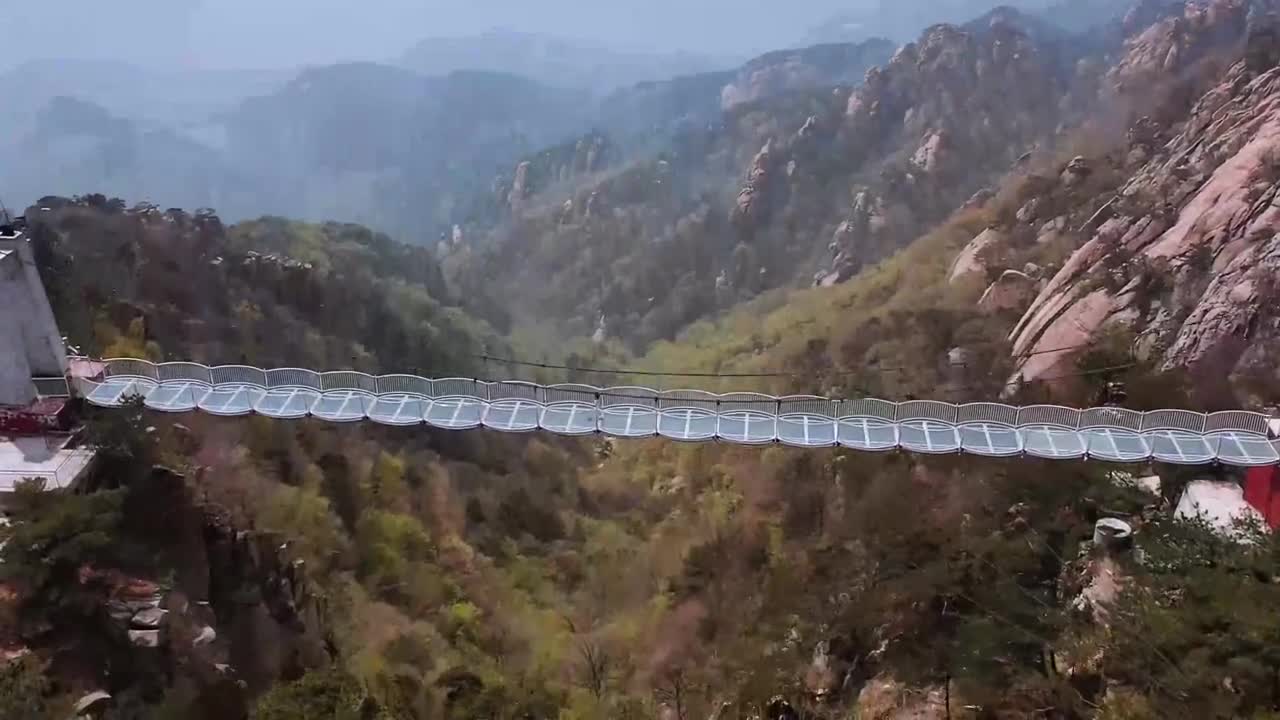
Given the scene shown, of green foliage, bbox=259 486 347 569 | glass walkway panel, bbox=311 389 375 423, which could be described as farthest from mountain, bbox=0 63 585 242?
glass walkway panel, bbox=311 389 375 423

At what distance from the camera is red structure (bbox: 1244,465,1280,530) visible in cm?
1055

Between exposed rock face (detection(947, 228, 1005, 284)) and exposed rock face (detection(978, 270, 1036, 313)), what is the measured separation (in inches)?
115

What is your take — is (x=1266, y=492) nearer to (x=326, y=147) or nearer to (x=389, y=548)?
(x=389, y=548)

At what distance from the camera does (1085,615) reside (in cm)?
971

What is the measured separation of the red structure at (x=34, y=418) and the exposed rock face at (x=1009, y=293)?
23.4 metres

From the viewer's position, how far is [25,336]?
1112 cm

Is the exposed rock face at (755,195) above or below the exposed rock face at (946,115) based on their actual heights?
below

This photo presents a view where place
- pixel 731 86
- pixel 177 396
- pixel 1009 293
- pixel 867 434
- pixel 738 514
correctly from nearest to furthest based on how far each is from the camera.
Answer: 1. pixel 867 434
2. pixel 177 396
3. pixel 738 514
4. pixel 1009 293
5. pixel 731 86

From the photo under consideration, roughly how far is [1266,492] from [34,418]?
17.1 m

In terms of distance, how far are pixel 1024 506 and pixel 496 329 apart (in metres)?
45.9

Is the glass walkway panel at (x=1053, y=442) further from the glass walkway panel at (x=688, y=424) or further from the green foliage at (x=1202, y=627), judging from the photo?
the glass walkway panel at (x=688, y=424)

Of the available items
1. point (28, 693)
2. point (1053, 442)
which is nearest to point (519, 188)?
point (1053, 442)

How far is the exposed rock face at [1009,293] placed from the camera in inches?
957

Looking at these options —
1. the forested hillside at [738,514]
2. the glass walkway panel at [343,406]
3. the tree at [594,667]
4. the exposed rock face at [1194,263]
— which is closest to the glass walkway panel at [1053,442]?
the forested hillside at [738,514]
